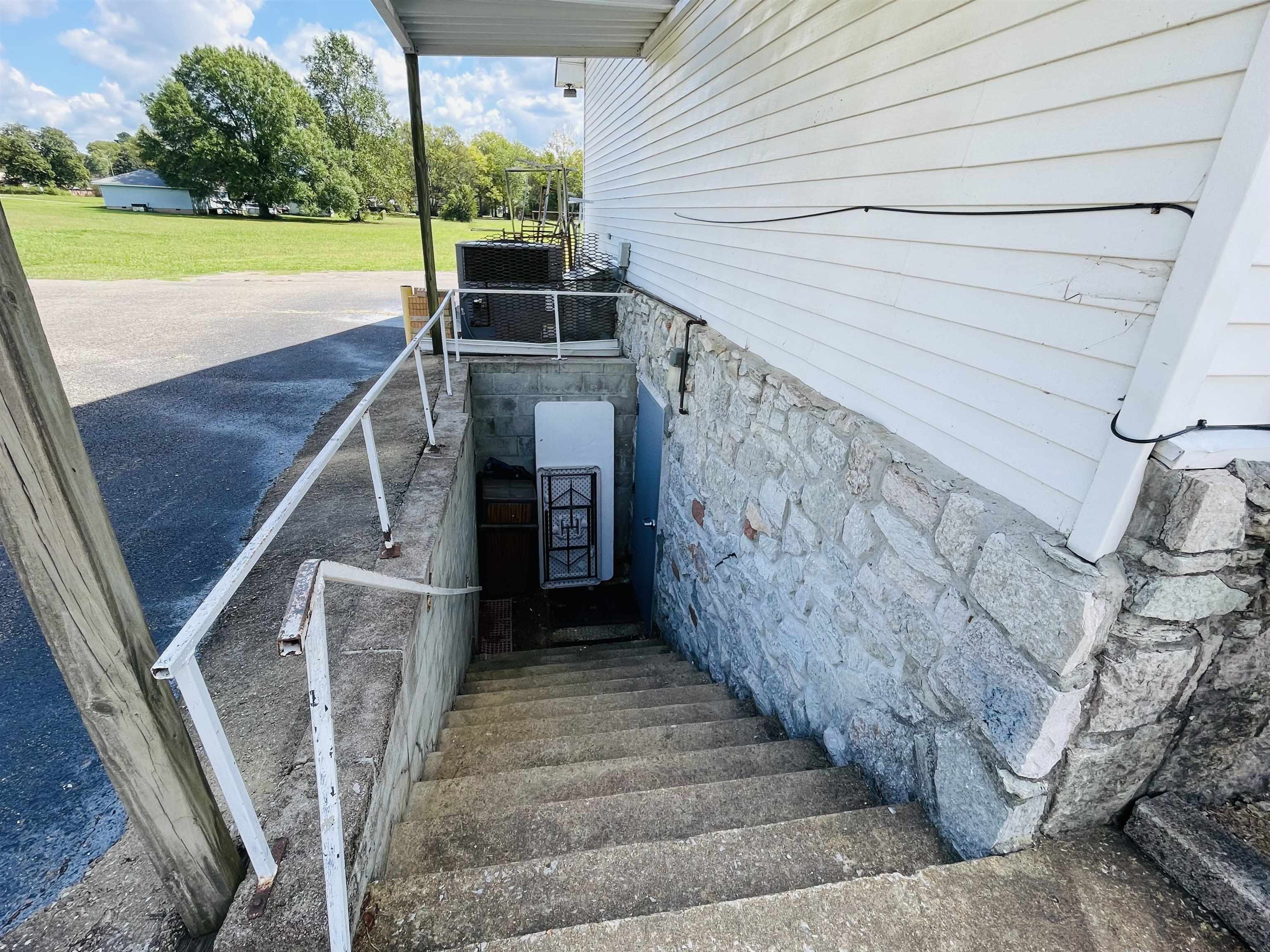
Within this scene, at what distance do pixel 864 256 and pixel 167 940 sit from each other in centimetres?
296

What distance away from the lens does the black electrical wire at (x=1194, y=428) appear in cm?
131

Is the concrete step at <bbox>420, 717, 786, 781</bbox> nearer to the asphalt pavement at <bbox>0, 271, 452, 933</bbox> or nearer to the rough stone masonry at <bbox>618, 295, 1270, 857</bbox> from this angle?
the rough stone masonry at <bbox>618, 295, 1270, 857</bbox>

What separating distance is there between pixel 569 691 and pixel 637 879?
1.97 meters

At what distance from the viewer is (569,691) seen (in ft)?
11.7

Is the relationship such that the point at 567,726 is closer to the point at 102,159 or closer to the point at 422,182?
the point at 422,182

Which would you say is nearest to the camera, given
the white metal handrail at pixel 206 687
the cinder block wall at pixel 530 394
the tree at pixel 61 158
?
the white metal handrail at pixel 206 687

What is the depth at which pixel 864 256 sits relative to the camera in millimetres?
2342

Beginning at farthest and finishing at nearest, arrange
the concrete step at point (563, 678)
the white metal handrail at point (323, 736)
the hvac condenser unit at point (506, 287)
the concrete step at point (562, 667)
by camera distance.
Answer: the hvac condenser unit at point (506, 287) < the concrete step at point (562, 667) < the concrete step at point (563, 678) < the white metal handrail at point (323, 736)

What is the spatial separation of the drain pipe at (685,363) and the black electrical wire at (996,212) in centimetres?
110

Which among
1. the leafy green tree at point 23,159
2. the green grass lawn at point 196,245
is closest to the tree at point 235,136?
the green grass lawn at point 196,245

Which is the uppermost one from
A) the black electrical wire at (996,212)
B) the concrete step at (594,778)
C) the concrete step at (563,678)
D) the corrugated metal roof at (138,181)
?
the corrugated metal roof at (138,181)

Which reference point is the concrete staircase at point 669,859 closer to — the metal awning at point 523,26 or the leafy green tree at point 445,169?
the metal awning at point 523,26

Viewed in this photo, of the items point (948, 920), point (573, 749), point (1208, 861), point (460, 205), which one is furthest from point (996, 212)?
point (460, 205)

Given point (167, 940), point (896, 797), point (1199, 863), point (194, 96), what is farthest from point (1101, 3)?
point (194, 96)
